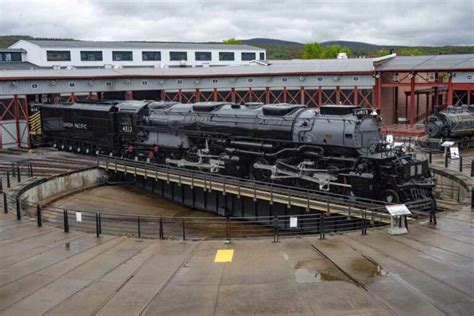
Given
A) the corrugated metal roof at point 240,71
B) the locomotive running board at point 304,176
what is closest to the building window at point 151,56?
the corrugated metal roof at point 240,71

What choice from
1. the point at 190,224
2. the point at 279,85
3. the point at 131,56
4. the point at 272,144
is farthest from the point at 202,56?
the point at 190,224

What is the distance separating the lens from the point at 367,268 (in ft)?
45.5

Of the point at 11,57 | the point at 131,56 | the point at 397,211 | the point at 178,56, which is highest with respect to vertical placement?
the point at 178,56

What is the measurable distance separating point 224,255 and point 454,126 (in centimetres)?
2482

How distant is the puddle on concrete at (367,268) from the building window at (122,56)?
2601 inches

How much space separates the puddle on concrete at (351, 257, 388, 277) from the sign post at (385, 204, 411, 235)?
9.92 ft

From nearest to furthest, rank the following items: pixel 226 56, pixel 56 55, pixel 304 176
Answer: pixel 304 176 → pixel 56 55 → pixel 226 56

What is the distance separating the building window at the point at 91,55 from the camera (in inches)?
2835

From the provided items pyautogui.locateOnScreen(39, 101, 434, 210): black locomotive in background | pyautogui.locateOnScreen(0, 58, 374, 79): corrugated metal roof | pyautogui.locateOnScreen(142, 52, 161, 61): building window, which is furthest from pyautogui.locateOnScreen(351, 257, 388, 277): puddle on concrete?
pyautogui.locateOnScreen(142, 52, 161, 61): building window

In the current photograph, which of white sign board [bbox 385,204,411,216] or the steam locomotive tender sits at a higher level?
the steam locomotive tender

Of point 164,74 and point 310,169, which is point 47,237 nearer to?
point 310,169

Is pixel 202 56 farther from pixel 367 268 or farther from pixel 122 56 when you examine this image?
pixel 367 268

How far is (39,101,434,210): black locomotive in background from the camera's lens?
2141 cm

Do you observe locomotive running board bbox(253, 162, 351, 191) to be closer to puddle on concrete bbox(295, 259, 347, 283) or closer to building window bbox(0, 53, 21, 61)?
puddle on concrete bbox(295, 259, 347, 283)
